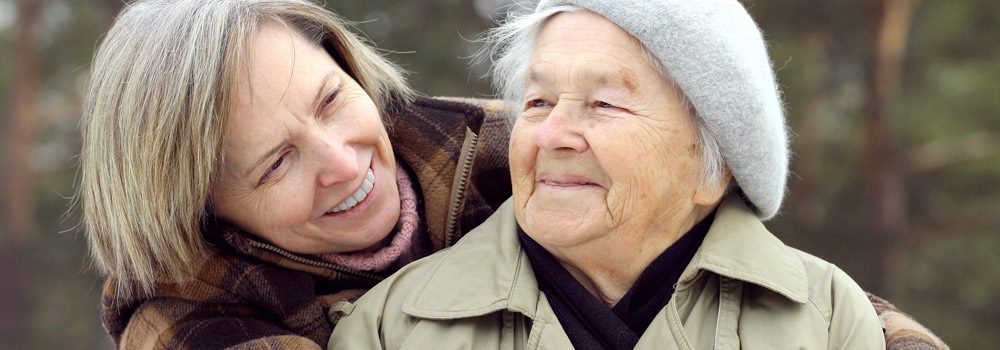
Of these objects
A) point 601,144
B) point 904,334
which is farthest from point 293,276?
point 904,334

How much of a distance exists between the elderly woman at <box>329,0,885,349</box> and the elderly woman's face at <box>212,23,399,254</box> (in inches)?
11.6

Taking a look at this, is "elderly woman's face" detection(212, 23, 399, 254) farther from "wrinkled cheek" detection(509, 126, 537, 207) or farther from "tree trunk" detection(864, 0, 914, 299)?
"tree trunk" detection(864, 0, 914, 299)

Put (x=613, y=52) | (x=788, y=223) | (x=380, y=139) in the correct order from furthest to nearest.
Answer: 1. (x=788, y=223)
2. (x=380, y=139)
3. (x=613, y=52)

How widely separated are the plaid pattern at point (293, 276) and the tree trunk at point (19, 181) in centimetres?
1099

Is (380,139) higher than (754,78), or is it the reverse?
(754,78)

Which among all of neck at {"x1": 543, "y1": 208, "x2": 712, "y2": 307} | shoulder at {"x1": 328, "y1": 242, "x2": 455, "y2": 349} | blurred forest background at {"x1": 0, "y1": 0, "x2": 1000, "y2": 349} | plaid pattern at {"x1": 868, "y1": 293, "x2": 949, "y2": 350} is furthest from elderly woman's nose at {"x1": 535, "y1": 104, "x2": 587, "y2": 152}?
blurred forest background at {"x1": 0, "y1": 0, "x2": 1000, "y2": 349}

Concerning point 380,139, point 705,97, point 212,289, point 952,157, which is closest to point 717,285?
point 705,97

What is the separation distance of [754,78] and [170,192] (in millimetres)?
1394

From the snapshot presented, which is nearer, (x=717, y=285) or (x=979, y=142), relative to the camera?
(x=717, y=285)

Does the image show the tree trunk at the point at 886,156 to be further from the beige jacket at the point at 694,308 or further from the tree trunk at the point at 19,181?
the tree trunk at the point at 19,181

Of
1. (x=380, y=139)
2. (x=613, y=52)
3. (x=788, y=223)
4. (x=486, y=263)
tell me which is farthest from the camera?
(x=788, y=223)

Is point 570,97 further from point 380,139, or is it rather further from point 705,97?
point 380,139

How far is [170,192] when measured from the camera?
2.74 meters

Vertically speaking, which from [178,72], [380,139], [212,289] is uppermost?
[178,72]
